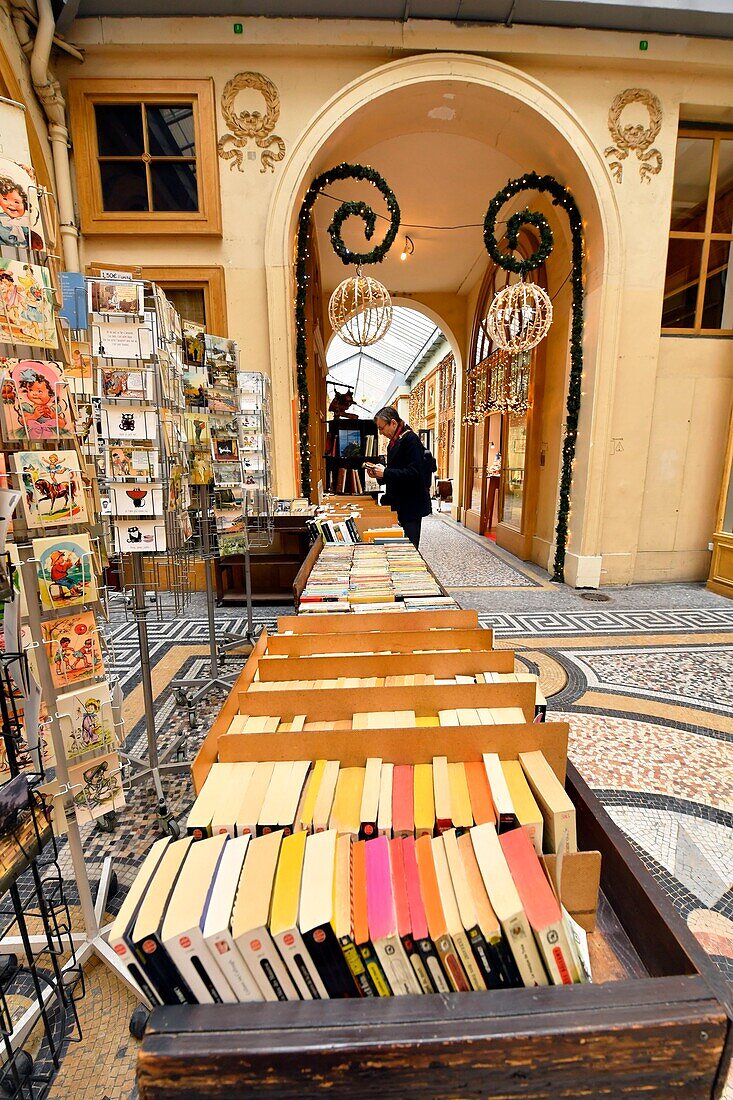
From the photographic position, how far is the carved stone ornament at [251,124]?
4.42 metres

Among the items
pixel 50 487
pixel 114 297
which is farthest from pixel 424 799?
pixel 114 297

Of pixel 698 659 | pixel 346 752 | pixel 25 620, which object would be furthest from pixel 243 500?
pixel 698 659

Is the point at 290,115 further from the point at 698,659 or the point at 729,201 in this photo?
the point at 698,659

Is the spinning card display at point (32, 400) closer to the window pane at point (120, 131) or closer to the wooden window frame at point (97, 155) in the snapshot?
the wooden window frame at point (97, 155)

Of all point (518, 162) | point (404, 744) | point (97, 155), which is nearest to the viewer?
point (404, 744)

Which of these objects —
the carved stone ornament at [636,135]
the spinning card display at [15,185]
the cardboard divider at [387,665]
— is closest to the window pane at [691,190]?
the carved stone ornament at [636,135]

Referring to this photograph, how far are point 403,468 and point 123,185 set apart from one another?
3.62 metres

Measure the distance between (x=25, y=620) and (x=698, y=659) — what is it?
3924mm

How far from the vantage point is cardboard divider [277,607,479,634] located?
181cm

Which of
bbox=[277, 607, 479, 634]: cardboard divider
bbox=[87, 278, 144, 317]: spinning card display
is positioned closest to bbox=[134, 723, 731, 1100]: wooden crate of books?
bbox=[277, 607, 479, 634]: cardboard divider

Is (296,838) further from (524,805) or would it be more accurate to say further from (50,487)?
(50,487)

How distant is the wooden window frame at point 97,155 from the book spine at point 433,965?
5366 millimetres

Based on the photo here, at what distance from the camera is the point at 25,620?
119 cm

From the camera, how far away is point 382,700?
A: 1.29 metres
